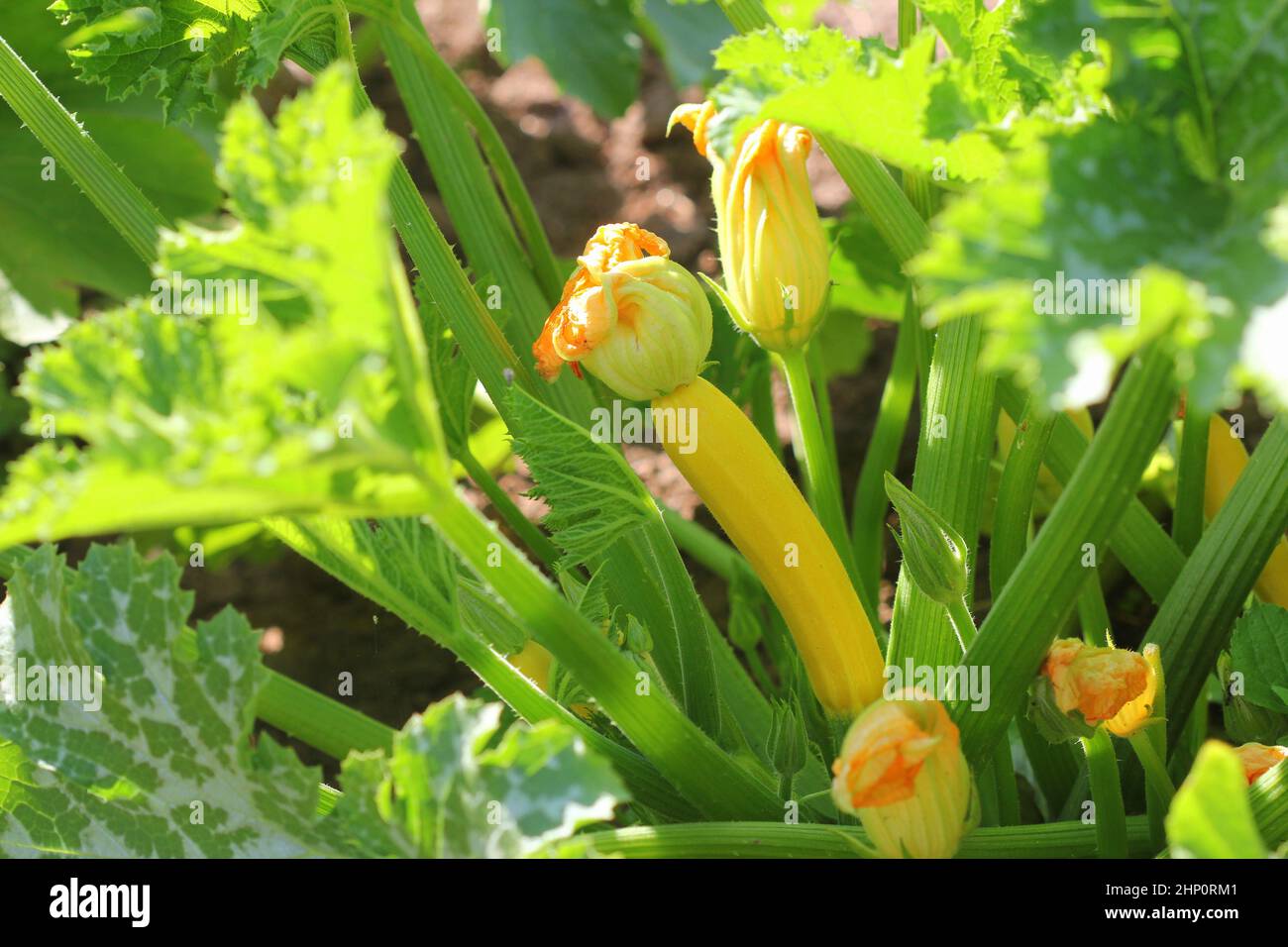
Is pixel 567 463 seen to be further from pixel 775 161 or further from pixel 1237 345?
pixel 1237 345

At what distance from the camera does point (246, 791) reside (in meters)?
1.26

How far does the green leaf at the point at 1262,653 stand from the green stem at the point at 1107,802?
0.69 ft

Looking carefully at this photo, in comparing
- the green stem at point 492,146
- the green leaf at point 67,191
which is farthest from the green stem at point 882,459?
the green leaf at point 67,191

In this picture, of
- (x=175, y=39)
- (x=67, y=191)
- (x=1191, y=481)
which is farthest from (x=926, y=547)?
(x=67, y=191)

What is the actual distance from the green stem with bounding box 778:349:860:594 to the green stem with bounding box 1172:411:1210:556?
1.43 ft

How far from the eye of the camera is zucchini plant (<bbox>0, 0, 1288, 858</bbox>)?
93cm

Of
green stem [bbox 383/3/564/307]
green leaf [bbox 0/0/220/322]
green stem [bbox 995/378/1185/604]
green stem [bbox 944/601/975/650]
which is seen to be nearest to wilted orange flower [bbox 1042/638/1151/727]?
green stem [bbox 944/601/975/650]

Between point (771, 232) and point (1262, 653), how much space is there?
0.67m

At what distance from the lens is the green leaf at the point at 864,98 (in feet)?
3.58

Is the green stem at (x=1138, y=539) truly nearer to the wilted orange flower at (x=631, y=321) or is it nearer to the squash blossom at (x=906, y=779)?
the wilted orange flower at (x=631, y=321)

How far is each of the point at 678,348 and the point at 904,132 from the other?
376 millimetres

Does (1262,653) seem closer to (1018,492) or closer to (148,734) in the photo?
(1018,492)

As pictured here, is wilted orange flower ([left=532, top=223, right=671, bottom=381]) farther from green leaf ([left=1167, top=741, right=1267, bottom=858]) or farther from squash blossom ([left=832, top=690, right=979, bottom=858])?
green leaf ([left=1167, top=741, right=1267, bottom=858])
